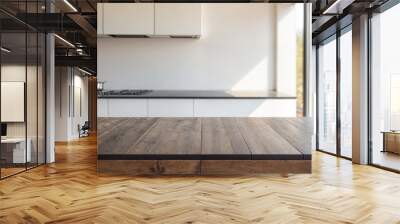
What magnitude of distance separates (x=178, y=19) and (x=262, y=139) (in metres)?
1.89

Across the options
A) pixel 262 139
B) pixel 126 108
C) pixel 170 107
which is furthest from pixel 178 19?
pixel 262 139

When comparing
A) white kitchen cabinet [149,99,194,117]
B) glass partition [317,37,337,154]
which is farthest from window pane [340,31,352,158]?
white kitchen cabinet [149,99,194,117]

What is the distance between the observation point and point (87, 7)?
22.1ft

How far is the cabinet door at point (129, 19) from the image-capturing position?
4.94m

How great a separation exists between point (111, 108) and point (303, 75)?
2.51 meters

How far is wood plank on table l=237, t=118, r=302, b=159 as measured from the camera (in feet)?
16.2

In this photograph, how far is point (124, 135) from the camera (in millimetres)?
5020

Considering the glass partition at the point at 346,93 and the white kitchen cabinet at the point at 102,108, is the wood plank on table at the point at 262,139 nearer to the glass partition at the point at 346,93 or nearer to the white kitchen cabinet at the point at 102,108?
the white kitchen cabinet at the point at 102,108

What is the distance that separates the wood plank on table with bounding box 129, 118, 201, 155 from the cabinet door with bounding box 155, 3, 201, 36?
3.69 ft

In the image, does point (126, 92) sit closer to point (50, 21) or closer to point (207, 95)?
point (207, 95)

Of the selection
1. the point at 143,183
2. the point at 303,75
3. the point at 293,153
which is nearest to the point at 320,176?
the point at 293,153

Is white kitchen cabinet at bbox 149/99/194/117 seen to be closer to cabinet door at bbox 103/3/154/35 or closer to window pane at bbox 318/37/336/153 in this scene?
cabinet door at bbox 103/3/154/35

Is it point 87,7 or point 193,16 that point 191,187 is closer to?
point 193,16

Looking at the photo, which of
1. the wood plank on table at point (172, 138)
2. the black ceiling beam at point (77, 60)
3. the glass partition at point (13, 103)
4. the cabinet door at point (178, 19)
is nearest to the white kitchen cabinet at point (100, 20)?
the cabinet door at point (178, 19)
